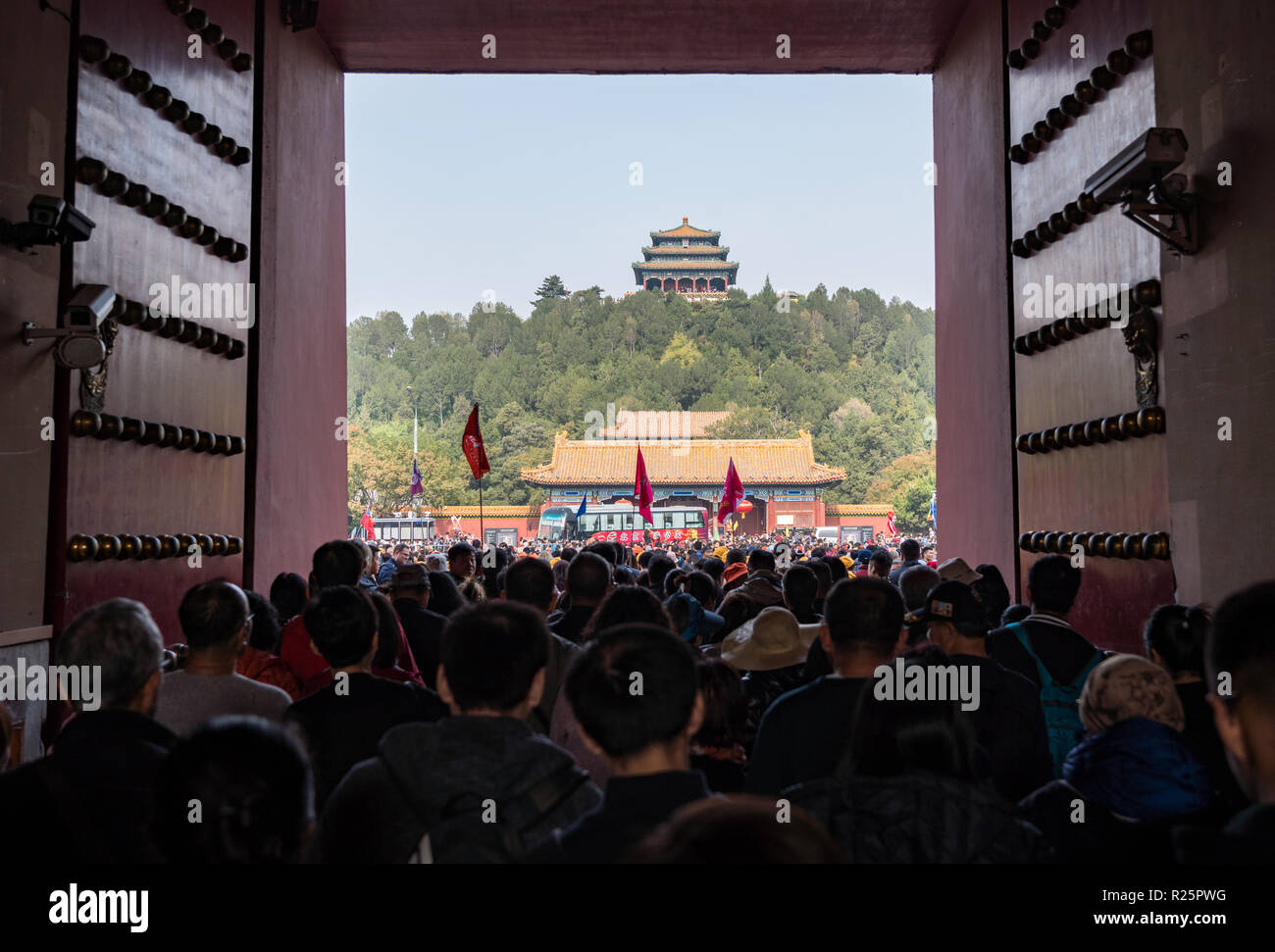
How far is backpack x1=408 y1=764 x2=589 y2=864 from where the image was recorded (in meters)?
1.93

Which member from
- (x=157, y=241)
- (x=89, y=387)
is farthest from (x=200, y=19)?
(x=89, y=387)

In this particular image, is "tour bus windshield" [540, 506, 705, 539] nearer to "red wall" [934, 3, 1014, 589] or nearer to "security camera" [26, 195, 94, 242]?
"red wall" [934, 3, 1014, 589]

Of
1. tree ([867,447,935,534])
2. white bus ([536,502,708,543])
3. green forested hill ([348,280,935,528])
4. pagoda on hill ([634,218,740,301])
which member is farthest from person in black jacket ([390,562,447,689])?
pagoda on hill ([634,218,740,301])

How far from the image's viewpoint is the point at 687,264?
251 feet

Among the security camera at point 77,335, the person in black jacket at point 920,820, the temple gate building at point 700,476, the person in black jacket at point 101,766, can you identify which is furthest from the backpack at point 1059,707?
the temple gate building at point 700,476

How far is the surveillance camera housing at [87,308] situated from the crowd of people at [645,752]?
208cm

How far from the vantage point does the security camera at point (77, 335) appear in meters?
4.47

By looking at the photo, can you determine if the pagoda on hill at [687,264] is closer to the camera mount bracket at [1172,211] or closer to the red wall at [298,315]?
the red wall at [298,315]

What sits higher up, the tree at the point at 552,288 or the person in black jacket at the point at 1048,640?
the tree at the point at 552,288

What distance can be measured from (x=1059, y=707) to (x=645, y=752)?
6.64ft

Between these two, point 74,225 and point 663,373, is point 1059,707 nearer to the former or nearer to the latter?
point 74,225

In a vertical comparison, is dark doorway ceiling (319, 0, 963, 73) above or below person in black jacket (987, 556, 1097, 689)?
above
